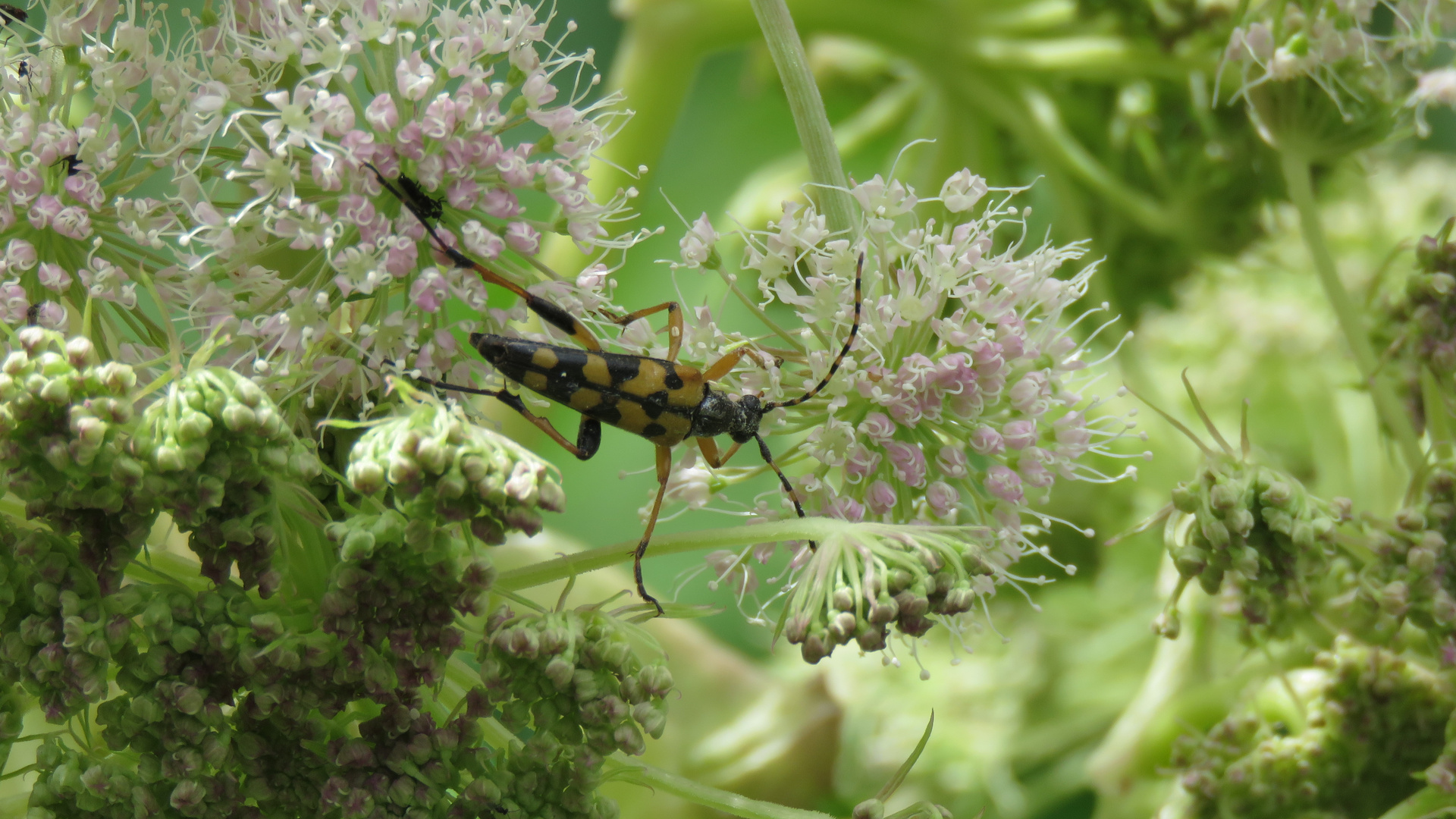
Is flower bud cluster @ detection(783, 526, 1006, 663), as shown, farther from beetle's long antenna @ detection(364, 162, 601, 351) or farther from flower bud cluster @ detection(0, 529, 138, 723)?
flower bud cluster @ detection(0, 529, 138, 723)

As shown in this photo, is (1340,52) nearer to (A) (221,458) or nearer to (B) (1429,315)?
(B) (1429,315)

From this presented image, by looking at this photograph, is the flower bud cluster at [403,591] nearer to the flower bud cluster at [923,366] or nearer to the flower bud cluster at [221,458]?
the flower bud cluster at [221,458]

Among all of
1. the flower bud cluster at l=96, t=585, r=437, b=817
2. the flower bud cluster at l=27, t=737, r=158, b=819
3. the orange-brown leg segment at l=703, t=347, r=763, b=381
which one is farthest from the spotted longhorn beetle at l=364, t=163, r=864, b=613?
the flower bud cluster at l=27, t=737, r=158, b=819

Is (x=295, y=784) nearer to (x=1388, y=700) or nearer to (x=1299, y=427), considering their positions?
(x=1388, y=700)

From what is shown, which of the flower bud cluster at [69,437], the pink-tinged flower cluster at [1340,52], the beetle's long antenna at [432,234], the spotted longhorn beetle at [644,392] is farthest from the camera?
the pink-tinged flower cluster at [1340,52]

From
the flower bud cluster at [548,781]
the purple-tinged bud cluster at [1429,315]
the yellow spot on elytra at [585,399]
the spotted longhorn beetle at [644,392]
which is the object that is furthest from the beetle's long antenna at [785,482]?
the purple-tinged bud cluster at [1429,315]

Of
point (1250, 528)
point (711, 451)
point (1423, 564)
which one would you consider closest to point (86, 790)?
point (711, 451)
